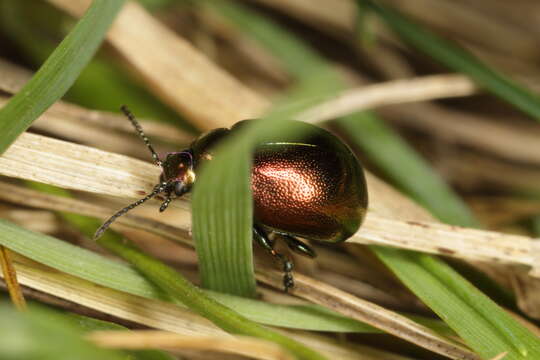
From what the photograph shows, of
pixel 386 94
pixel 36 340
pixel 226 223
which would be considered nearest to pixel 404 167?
pixel 386 94

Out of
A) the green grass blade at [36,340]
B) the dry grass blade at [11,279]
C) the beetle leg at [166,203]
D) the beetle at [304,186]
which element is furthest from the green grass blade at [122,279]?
the green grass blade at [36,340]

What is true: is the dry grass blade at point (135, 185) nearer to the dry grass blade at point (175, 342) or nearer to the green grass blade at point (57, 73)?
the green grass blade at point (57, 73)

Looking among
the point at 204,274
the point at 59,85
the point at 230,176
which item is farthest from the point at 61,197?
the point at 230,176

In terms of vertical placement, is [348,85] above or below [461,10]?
below

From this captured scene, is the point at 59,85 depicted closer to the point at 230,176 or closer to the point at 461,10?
the point at 230,176

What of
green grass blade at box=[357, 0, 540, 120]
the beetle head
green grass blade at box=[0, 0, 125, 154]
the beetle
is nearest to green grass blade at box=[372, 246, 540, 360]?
the beetle

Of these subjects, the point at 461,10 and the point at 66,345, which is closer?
the point at 66,345
